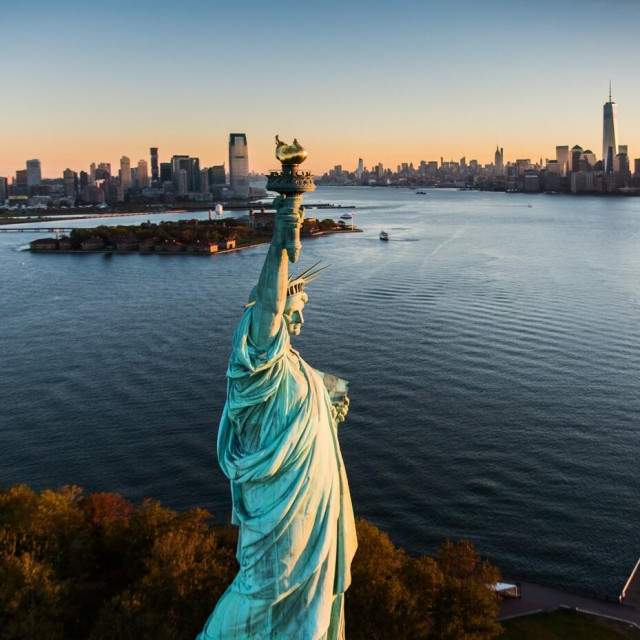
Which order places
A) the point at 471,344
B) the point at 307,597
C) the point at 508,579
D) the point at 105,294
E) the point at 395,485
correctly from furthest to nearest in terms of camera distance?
the point at 105,294
the point at 471,344
the point at 395,485
the point at 508,579
the point at 307,597

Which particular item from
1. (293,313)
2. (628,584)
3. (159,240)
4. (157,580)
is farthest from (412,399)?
(159,240)

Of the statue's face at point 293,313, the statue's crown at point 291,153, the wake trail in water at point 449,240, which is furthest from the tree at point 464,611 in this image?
the wake trail in water at point 449,240

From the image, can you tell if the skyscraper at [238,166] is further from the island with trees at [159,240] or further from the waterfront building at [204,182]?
the island with trees at [159,240]

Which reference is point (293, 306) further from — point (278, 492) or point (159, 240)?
point (159, 240)

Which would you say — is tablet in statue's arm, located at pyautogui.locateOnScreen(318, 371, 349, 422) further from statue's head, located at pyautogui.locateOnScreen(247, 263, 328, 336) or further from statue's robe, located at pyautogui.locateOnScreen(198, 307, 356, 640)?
statue's head, located at pyautogui.locateOnScreen(247, 263, 328, 336)

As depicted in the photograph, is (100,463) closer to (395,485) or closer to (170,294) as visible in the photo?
(395,485)

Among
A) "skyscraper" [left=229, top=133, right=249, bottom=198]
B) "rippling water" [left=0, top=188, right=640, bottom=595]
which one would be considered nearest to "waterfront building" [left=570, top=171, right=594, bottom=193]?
"skyscraper" [left=229, top=133, right=249, bottom=198]

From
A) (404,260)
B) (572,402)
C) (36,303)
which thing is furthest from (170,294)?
(572,402)
